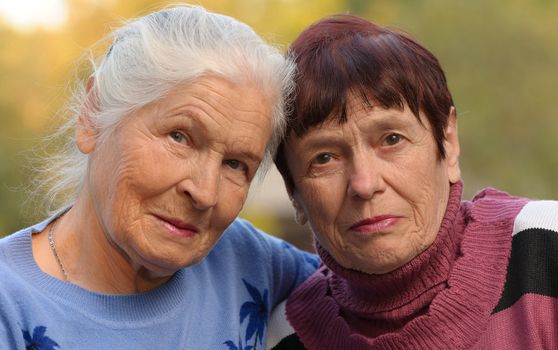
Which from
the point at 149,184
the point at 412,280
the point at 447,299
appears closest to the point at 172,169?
the point at 149,184

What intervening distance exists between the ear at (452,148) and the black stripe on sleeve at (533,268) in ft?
1.04

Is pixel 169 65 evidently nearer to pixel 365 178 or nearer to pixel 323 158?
pixel 323 158

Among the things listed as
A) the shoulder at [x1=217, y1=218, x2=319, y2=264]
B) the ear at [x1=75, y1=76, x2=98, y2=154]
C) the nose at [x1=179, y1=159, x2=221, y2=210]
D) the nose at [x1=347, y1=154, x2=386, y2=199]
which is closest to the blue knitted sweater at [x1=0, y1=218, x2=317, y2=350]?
the shoulder at [x1=217, y1=218, x2=319, y2=264]

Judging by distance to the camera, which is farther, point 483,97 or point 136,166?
point 483,97

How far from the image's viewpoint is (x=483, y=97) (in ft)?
33.4

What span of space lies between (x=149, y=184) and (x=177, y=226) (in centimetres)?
17


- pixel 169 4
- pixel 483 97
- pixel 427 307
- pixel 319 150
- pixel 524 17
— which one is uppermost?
pixel 169 4

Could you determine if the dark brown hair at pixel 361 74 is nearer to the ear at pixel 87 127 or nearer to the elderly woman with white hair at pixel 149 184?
the elderly woman with white hair at pixel 149 184

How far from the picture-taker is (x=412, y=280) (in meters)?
2.77

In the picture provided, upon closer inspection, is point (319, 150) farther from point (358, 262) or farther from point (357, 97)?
point (358, 262)

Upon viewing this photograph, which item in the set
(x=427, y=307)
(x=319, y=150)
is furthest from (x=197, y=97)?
(x=427, y=307)

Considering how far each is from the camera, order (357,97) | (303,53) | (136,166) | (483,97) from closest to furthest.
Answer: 1. (136,166)
2. (357,97)
3. (303,53)
4. (483,97)

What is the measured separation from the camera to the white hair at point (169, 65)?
8.34 feet

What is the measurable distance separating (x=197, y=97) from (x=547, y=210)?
125cm
